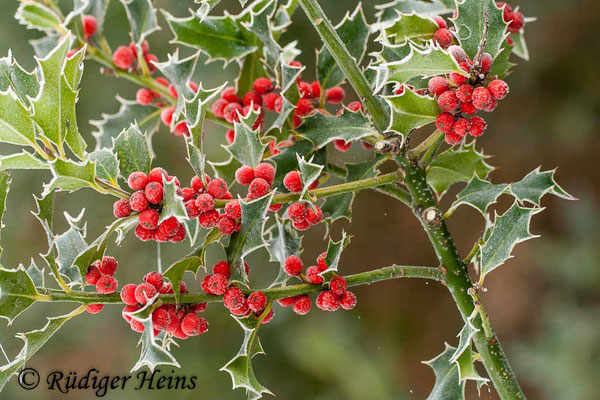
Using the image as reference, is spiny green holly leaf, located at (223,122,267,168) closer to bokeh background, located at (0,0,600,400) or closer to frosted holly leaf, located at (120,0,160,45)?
frosted holly leaf, located at (120,0,160,45)

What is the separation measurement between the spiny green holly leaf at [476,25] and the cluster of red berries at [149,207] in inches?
11.5

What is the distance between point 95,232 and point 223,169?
4.96 ft

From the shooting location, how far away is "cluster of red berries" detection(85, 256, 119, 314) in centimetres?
63

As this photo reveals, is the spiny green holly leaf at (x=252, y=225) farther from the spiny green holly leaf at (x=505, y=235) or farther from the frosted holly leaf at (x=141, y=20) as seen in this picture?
the frosted holly leaf at (x=141, y=20)

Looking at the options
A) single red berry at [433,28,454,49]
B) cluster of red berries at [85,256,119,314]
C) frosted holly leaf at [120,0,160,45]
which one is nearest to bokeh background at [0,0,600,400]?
frosted holly leaf at [120,0,160,45]

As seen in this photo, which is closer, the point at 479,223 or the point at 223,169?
the point at 223,169

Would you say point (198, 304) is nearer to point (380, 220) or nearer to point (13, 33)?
point (13, 33)

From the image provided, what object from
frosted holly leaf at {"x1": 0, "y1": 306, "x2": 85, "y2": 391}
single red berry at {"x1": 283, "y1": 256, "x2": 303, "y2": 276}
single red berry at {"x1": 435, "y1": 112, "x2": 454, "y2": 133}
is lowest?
single red berry at {"x1": 283, "y1": 256, "x2": 303, "y2": 276}

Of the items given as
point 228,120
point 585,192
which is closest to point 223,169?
point 228,120

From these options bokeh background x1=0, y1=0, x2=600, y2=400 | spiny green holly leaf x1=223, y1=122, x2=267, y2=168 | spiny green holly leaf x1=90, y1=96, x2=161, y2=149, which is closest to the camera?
spiny green holly leaf x1=223, y1=122, x2=267, y2=168

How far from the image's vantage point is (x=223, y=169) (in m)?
0.76

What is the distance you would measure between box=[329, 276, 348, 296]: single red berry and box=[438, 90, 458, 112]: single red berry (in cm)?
18

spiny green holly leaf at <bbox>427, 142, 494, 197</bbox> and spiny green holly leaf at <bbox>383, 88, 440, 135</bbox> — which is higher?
spiny green holly leaf at <bbox>383, 88, 440, 135</bbox>

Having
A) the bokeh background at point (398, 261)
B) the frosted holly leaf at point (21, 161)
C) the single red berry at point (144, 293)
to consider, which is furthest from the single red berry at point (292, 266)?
the bokeh background at point (398, 261)
